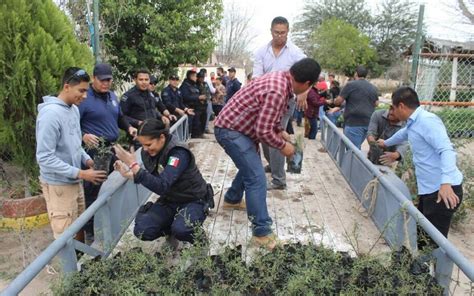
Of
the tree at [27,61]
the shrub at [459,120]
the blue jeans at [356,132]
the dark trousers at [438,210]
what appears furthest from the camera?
the shrub at [459,120]

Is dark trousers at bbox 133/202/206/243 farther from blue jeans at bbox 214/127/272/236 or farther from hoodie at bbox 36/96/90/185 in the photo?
hoodie at bbox 36/96/90/185

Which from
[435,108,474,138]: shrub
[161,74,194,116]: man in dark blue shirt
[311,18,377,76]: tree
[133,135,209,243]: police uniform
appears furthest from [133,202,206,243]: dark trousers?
[311,18,377,76]: tree

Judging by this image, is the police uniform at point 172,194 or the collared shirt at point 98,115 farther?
the collared shirt at point 98,115

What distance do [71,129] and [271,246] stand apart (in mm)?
1925

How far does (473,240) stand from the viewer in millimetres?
5391

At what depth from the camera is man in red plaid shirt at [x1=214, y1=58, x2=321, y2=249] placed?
10.6 feet

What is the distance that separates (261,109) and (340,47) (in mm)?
33700

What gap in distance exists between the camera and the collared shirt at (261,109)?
322 centimetres

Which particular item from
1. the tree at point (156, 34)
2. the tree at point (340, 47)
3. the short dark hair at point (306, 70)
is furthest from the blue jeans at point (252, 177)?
the tree at point (340, 47)

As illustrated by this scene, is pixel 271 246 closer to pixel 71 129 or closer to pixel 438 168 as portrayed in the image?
pixel 438 168

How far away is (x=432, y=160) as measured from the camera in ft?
10.9

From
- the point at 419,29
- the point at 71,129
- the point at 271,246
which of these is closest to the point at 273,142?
the point at 271,246

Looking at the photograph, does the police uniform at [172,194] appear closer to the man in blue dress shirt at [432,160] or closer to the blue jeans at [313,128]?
the man in blue dress shirt at [432,160]

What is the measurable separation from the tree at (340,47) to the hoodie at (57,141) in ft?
108
